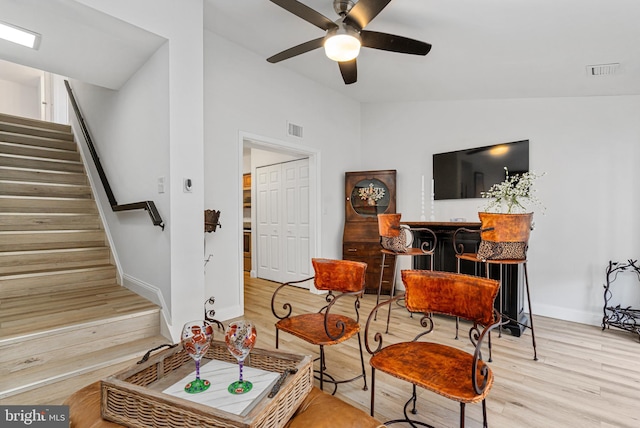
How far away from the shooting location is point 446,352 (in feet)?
5.57

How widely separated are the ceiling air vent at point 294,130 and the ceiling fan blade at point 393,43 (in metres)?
1.99

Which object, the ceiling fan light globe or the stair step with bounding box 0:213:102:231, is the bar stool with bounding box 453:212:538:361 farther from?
the stair step with bounding box 0:213:102:231

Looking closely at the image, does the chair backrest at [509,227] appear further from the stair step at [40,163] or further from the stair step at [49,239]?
the stair step at [40,163]

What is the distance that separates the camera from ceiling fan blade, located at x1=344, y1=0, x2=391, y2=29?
2090 mm

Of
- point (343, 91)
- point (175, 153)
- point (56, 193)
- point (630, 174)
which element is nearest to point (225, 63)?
point (175, 153)

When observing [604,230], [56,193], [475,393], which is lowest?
[475,393]

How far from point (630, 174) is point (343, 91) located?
374 centimetres

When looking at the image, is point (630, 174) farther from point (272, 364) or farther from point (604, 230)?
point (272, 364)

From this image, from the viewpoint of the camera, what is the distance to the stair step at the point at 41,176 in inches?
150

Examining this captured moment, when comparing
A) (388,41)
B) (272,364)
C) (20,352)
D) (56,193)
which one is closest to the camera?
(272,364)

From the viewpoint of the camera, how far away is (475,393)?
131 cm

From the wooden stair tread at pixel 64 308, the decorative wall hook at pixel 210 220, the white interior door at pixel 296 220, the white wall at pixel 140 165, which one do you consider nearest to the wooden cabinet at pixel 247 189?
the white interior door at pixel 296 220

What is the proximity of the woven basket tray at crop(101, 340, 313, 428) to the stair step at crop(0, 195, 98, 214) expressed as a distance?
3.44 m

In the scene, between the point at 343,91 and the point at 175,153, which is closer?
the point at 175,153
